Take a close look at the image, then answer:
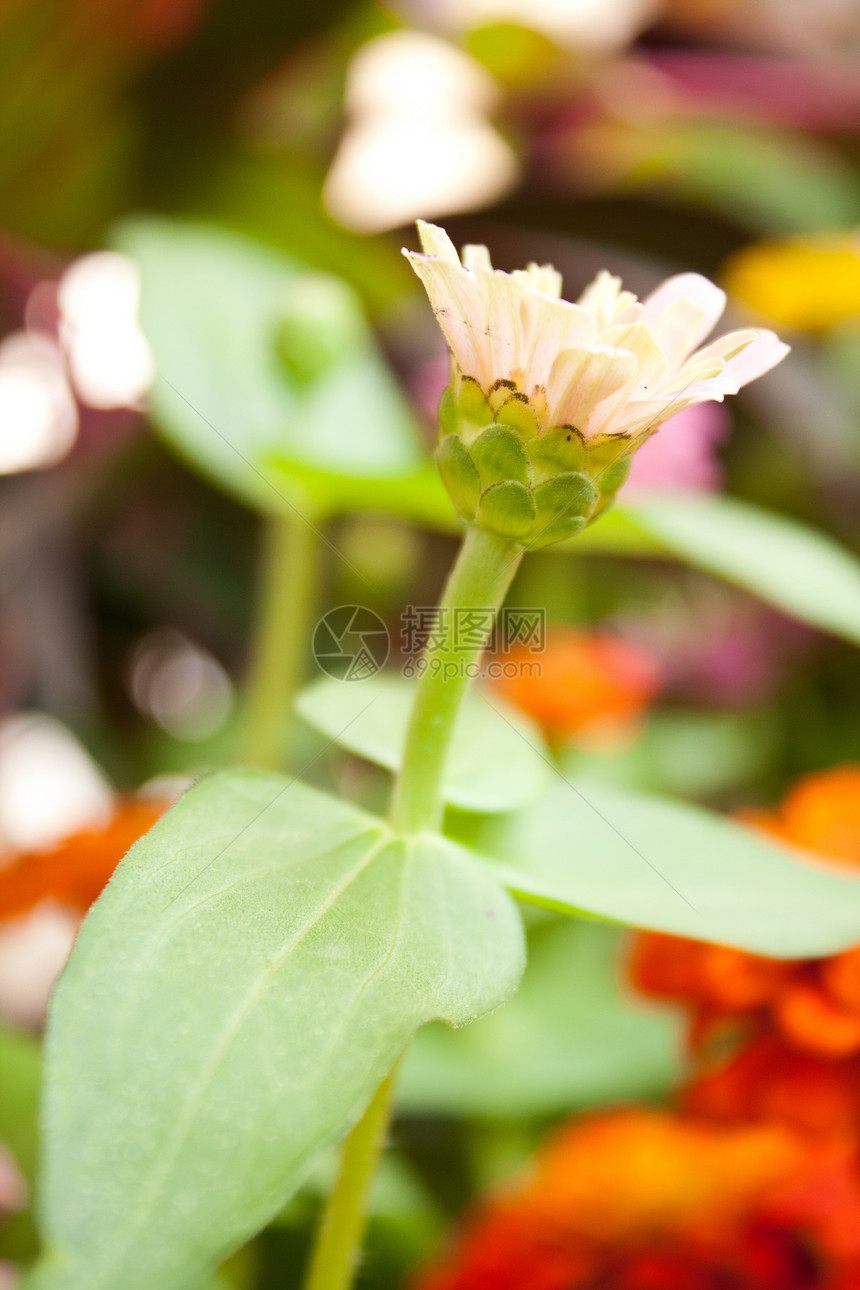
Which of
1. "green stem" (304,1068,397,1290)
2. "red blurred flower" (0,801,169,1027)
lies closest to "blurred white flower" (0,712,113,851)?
"red blurred flower" (0,801,169,1027)

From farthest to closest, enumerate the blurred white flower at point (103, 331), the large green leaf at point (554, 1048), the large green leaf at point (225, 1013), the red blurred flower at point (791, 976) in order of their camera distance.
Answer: the blurred white flower at point (103, 331) → the large green leaf at point (554, 1048) → the red blurred flower at point (791, 976) → the large green leaf at point (225, 1013)

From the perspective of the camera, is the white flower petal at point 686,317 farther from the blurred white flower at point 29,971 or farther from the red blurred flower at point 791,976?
the blurred white flower at point 29,971

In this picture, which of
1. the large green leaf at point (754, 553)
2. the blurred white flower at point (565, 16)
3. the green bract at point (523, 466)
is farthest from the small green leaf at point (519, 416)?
the blurred white flower at point (565, 16)

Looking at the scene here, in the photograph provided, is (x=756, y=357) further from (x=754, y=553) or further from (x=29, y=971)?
(x=29, y=971)

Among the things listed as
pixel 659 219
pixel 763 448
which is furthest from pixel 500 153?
pixel 763 448

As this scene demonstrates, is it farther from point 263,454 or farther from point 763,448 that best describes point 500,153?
point 263,454

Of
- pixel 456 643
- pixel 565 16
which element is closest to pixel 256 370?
pixel 456 643
